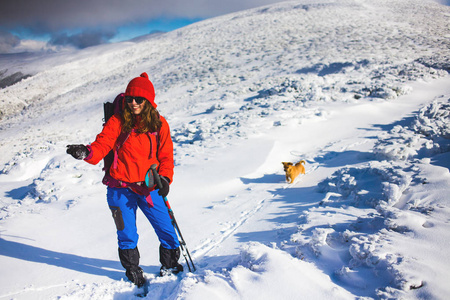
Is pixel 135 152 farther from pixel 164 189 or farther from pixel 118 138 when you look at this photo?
pixel 164 189

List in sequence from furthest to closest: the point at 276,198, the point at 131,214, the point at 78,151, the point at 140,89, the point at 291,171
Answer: the point at 291,171 < the point at 276,198 < the point at 131,214 < the point at 140,89 < the point at 78,151

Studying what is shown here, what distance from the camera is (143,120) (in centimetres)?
235

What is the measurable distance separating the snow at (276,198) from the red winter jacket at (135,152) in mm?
1051

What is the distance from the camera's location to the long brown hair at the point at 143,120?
2344 mm

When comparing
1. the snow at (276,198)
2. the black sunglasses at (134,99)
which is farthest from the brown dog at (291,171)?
the black sunglasses at (134,99)

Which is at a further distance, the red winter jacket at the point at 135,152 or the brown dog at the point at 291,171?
the brown dog at the point at 291,171

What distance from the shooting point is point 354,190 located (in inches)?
145

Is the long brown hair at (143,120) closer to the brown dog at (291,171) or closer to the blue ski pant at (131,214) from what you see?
the blue ski pant at (131,214)

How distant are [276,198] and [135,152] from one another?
2.72 m

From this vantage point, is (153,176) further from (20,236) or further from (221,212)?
(20,236)

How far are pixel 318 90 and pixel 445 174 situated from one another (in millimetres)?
7575

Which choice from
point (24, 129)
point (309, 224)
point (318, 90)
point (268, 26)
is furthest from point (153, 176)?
point (268, 26)

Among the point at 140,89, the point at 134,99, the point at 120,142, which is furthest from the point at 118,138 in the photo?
the point at 140,89

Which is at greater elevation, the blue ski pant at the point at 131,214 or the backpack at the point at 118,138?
the backpack at the point at 118,138
